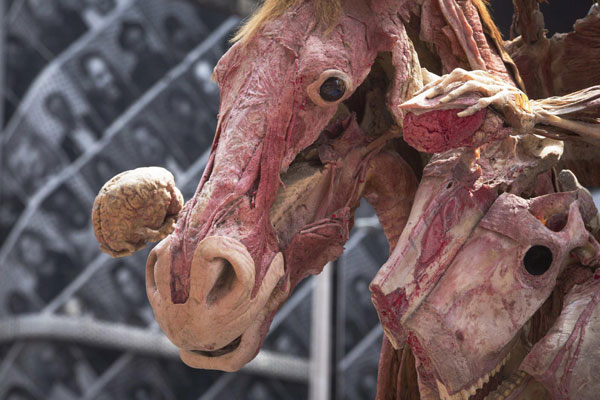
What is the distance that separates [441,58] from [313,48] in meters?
0.31

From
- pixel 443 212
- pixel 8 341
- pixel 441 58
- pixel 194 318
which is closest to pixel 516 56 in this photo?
pixel 441 58

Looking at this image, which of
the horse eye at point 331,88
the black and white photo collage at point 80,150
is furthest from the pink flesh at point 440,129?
the black and white photo collage at point 80,150

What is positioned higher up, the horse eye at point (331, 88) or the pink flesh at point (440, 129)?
the horse eye at point (331, 88)

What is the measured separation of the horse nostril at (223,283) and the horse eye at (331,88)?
298mm

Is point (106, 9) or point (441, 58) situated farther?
point (106, 9)

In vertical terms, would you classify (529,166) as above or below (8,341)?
above

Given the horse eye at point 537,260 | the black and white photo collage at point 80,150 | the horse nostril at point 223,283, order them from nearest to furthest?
the horse nostril at point 223,283 → the horse eye at point 537,260 → the black and white photo collage at point 80,150

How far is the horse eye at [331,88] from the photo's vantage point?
1.33 metres

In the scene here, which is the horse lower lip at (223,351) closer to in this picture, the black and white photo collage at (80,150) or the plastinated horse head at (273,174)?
the plastinated horse head at (273,174)

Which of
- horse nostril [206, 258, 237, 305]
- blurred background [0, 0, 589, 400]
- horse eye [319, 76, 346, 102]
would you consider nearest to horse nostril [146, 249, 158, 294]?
horse nostril [206, 258, 237, 305]

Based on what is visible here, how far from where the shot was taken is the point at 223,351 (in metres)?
1.30

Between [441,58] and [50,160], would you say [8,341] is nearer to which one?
[50,160]

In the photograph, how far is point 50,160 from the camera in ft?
10.4

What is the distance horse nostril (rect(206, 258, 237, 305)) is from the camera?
1231 mm
